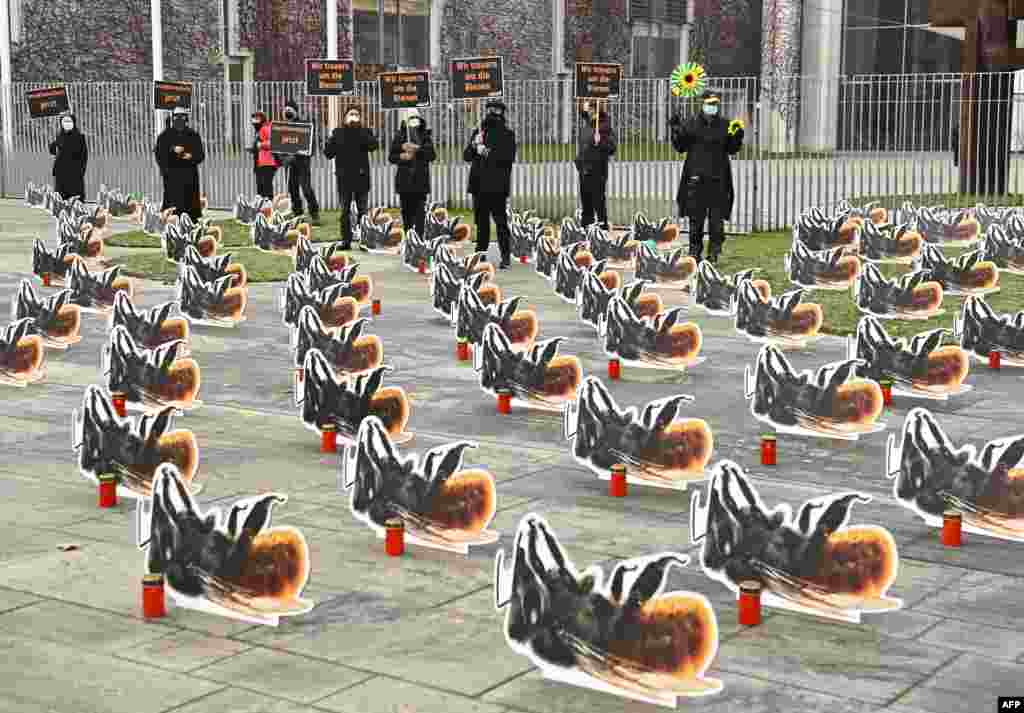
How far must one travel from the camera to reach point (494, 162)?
21109 mm

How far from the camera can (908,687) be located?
6207mm

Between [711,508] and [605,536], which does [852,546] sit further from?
[605,536]

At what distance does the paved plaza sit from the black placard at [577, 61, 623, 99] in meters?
13.9

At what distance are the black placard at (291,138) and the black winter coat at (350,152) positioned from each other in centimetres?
339

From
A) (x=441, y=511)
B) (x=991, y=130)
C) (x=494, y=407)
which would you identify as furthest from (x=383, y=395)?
(x=991, y=130)

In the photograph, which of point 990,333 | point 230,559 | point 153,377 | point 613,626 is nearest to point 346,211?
point 990,333

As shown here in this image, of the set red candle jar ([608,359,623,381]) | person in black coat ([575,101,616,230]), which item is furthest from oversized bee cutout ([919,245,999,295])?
person in black coat ([575,101,616,230])

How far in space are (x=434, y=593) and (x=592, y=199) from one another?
17.6 metres

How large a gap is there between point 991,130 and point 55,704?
2351 cm

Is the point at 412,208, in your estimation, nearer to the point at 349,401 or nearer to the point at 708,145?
the point at 708,145

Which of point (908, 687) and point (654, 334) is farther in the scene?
point (654, 334)

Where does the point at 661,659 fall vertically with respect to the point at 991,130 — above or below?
below

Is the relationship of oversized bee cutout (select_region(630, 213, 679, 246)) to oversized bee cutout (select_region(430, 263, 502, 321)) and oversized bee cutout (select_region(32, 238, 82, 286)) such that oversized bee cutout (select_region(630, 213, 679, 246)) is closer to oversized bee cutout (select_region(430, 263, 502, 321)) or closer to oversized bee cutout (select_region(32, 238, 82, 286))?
oversized bee cutout (select_region(430, 263, 502, 321))

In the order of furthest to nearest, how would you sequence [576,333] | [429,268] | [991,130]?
[991,130] → [429,268] → [576,333]
